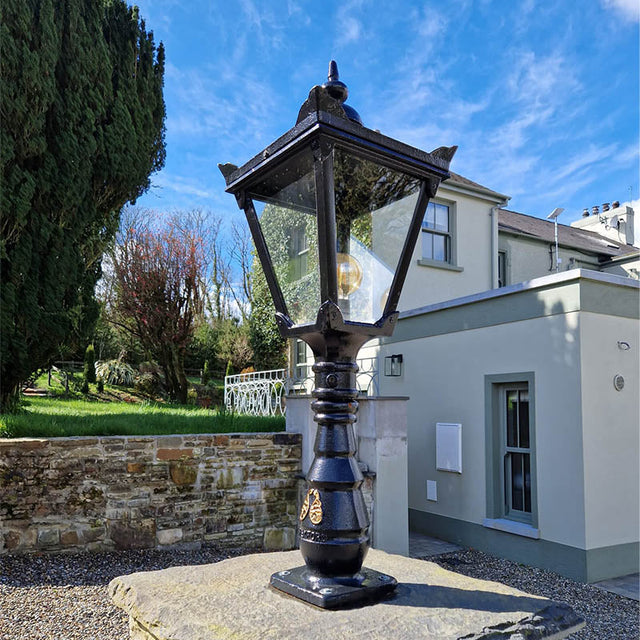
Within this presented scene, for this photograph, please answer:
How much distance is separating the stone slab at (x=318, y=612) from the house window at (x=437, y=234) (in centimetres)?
837

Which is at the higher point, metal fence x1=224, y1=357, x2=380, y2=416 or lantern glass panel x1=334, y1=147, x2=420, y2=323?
lantern glass panel x1=334, y1=147, x2=420, y2=323

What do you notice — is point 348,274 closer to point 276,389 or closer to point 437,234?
point 276,389

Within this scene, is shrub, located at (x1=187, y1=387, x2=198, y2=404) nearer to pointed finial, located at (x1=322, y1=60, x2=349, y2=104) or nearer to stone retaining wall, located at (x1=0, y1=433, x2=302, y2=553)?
stone retaining wall, located at (x1=0, y1=433, x2=302, y2=553)

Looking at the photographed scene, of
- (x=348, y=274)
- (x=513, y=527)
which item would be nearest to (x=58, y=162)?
(x=348, y=274)

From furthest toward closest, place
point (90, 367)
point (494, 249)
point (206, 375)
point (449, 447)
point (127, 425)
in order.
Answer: point (206, 375)
point (90, 367)
point (494, 249)
point (449, 447)
point (127, 425)

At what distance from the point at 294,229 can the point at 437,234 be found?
27.7 feet

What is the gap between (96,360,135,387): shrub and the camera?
17391 mm

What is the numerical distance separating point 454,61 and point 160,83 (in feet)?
16.1

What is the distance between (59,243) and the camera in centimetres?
698

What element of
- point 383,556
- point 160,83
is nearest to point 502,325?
point 383,556

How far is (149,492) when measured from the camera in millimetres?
5281

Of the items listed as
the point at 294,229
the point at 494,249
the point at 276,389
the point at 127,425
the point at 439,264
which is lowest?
the point at 127,425

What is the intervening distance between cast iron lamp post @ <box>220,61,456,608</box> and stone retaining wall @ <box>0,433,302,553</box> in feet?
11.0

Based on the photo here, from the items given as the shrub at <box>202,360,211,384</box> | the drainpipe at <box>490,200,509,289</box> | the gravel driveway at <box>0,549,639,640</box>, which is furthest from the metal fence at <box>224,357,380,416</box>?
the shrub at <box>202,360,211,384</box>
